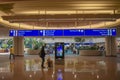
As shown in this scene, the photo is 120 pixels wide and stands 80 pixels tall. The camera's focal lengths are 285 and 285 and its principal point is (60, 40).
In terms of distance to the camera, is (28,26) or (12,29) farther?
(28,26)

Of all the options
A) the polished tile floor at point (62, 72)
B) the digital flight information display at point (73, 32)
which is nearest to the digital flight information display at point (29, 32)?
the digital flight information display at point (73, 32)

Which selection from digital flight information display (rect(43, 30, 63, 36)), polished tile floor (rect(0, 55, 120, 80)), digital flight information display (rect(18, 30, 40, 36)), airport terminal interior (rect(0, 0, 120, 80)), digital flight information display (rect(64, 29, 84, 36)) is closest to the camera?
polished tile floor (rect(0, 55, 120, 80))

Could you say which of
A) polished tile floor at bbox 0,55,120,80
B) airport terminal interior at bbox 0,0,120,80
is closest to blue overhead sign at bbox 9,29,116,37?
airport terminal interior at bbox 0,0,120,80

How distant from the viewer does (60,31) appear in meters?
27.3

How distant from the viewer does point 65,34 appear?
27.3 m

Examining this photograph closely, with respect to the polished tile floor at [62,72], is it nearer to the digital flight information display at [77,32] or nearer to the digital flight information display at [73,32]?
the digital flight information display at [73,32]

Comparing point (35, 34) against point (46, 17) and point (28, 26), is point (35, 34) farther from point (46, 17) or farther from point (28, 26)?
point (46, 17)

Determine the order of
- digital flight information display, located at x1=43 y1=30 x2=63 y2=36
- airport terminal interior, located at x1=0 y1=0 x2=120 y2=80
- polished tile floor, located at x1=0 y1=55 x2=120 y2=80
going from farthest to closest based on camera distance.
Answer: digital flight information display, located at x1=43 y1=30 x2=63 y2=36, airport terminal interior, located at x1=0 y1=0 x2=120 y2=80, polished tile floor, located at x1=0 y1=55 x2=120 y2=80

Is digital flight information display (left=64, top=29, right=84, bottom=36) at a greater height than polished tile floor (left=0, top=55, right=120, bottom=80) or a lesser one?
greater

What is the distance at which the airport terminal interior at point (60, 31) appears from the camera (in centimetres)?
1558

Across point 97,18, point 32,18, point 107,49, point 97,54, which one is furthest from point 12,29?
point 97,54

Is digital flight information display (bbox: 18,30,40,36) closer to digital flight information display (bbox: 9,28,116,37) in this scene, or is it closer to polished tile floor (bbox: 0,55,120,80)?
digital flight information display (bbox: 9,28,116,37)

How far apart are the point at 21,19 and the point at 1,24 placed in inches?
226

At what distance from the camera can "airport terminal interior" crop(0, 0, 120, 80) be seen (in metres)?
15.6
